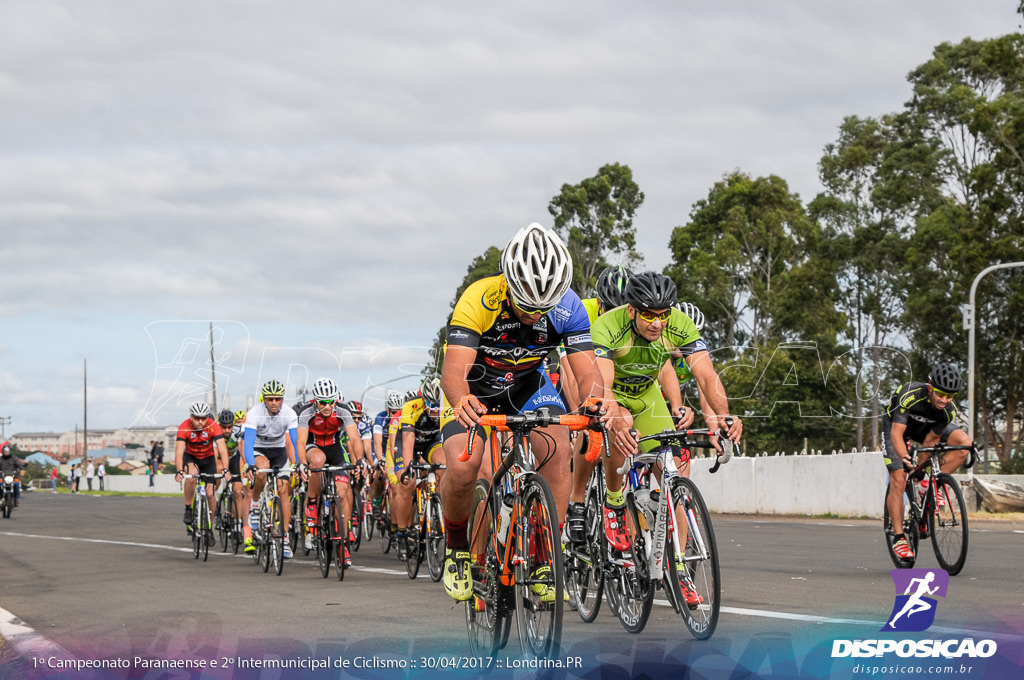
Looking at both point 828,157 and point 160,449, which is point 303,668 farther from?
point 160,449

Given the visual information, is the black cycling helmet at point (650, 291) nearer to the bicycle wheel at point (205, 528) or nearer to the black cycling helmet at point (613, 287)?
the black cycling helmet at point (613, 287)

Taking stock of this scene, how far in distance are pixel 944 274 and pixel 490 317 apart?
43.0 metres

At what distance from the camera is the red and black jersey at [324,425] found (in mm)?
14602

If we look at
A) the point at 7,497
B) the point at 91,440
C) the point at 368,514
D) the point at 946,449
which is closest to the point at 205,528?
the point at 368,514

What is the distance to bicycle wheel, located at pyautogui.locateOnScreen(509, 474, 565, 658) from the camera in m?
6.12

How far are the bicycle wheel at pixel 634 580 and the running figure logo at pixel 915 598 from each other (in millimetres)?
1395

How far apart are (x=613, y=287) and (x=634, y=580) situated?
274 centimetres

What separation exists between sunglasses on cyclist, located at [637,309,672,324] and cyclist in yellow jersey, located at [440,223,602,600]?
839mm

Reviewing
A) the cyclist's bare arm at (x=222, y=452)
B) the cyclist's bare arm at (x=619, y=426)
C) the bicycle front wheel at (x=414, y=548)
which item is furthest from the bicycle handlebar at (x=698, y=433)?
the cyclist's bare arm at (x=222, y=452)

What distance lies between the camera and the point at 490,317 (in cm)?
713

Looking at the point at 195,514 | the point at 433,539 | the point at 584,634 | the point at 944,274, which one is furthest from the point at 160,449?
the point at 584,634

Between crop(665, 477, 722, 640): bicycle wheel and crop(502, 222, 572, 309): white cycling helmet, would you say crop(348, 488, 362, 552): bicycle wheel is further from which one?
crop(502, 222, 572, 309): white cycling helmet

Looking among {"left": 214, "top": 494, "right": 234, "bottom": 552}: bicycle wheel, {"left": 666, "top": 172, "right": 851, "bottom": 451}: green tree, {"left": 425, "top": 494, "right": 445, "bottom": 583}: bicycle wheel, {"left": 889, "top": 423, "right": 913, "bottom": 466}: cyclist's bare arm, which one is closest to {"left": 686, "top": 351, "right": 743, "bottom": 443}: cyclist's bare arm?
{"left": 889, "top": 423, "right": 913, "bottom": 466}: cyclist's bare arm

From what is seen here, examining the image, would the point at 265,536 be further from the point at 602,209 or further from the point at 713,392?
the point at 602,209
